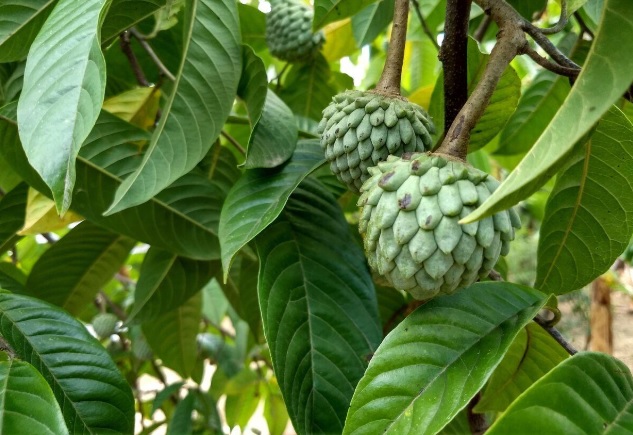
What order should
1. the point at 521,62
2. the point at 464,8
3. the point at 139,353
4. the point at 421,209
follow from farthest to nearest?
the point at 521,62, the point at 139,353, the point at 464,8, the point at 421,209

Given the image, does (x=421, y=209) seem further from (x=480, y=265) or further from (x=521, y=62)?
(x=521, y=62)

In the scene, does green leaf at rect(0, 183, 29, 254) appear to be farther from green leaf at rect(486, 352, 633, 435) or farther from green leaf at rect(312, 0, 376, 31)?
green leaf at rect(486, 352, 633, 435)

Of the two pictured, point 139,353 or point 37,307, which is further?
point 139,353

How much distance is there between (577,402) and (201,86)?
2.33ft

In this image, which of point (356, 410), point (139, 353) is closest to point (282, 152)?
point (356, 410)

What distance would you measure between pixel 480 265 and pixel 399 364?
0.49ft

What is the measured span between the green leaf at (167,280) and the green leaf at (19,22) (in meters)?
0.54

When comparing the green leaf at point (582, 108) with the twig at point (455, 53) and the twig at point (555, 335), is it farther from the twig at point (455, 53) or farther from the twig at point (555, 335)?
the twig at point (555, 335)

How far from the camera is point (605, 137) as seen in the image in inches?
38.2

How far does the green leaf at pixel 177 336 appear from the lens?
184cm

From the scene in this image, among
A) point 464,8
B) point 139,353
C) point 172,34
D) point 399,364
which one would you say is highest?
point 464,8

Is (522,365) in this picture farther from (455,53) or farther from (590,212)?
(455,53)

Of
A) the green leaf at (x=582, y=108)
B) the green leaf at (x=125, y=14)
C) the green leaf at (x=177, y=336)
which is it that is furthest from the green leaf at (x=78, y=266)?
the green leaf at (x=582, y=108)

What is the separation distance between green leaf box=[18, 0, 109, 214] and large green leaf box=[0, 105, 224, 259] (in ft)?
1.25
